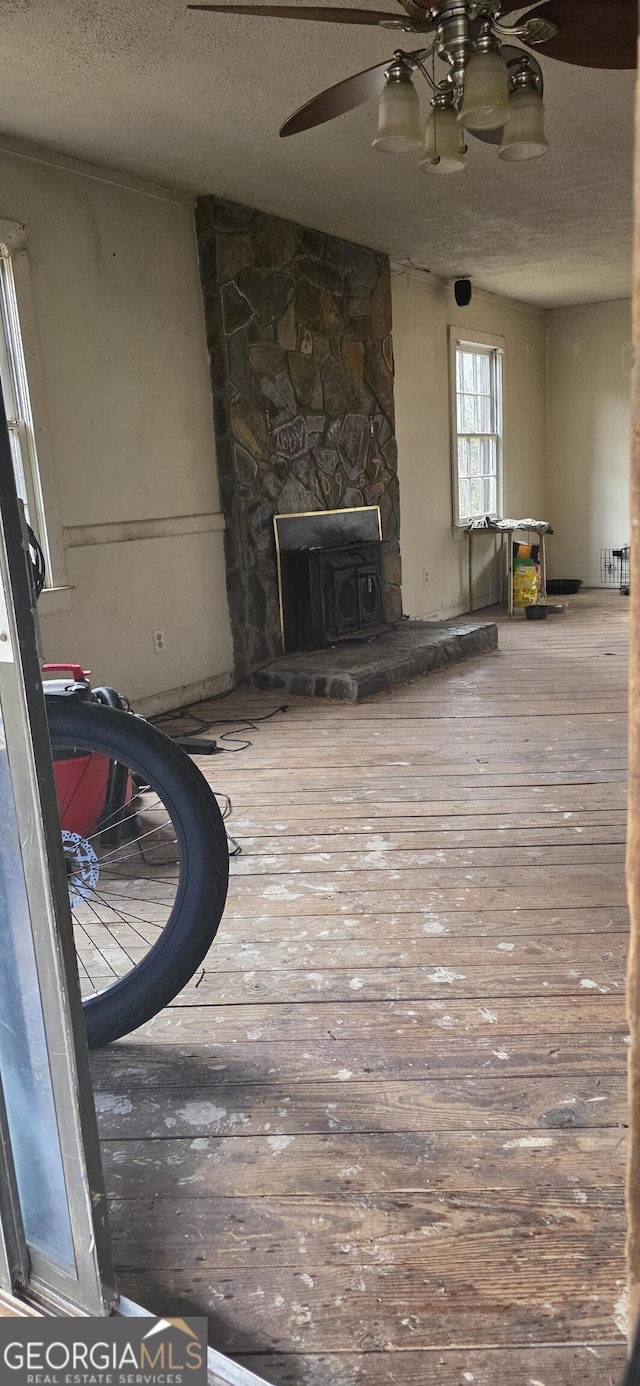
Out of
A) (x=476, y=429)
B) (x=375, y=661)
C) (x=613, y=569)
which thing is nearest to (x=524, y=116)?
(x=375, y=661)

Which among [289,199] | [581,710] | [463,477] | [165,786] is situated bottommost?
[581,710]

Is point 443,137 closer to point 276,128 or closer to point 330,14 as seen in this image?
point 330,14

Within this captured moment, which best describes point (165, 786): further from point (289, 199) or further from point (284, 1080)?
point (289, 199)

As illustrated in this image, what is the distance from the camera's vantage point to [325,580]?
5195mm

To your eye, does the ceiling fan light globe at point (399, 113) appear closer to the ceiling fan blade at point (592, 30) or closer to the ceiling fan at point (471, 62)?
the ceiling fan at point (471, 62)

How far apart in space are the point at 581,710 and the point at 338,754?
1241mm

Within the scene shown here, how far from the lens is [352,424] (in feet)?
18.6

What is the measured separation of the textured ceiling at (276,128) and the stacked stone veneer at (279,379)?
0.66ft

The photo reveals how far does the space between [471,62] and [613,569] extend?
7027mm

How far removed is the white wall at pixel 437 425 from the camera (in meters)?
6.44

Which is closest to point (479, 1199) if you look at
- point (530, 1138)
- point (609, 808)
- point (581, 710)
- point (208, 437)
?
point (530, 1138)

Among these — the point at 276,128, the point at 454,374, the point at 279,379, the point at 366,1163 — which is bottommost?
the point at 366,1163

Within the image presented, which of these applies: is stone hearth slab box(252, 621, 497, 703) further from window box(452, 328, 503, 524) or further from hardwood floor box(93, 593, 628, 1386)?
window box(452, 328, 503, 524)

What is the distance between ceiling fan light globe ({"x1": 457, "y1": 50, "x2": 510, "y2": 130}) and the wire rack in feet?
21.8
